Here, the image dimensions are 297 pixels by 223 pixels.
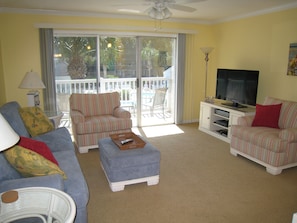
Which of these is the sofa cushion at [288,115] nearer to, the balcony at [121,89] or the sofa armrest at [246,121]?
the sofa armrest at [246,121]

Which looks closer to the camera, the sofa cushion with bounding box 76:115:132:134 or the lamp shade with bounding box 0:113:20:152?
the lamp shade with bounding box 0:113:20:152

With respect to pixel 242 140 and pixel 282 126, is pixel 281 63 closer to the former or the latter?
pixel 282 126

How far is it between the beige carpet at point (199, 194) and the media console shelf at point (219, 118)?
2.72 feet

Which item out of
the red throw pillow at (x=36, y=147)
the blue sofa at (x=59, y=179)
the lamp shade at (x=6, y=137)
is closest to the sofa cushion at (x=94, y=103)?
the blue sofa at (x=59, y=179)

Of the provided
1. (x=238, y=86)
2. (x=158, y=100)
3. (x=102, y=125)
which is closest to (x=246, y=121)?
(x=238, y=86)

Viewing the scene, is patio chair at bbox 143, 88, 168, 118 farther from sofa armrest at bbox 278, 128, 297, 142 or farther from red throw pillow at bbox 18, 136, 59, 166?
red throw pillow at bbox 18, 136, 59, 166

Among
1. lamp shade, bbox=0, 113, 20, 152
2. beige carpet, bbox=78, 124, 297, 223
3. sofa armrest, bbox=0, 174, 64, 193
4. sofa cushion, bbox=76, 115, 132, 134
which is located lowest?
beige carpet, bbox=78, 124, 297, 223

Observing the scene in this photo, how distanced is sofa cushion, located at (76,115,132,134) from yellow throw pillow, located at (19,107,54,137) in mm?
724

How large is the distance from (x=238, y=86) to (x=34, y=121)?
3.63 metres

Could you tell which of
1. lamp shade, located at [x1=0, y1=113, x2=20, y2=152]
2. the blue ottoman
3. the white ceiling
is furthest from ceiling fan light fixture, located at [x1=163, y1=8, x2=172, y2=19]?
A: lamp shade, located at [x1=0, y1=113, x2=20, y2=152]

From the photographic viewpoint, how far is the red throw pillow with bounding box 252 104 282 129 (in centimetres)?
397

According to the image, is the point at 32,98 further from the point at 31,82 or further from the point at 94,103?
the point at 94,103

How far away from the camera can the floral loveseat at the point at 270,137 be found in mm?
3477

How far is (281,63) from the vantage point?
4.56 metres
